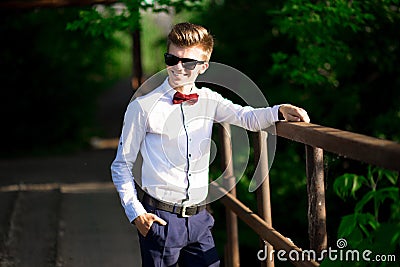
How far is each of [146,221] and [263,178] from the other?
0.70 m

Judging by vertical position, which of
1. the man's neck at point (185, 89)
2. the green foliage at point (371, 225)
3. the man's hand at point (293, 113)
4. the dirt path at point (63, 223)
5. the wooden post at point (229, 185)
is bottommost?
the dirt path at point (63, 223)

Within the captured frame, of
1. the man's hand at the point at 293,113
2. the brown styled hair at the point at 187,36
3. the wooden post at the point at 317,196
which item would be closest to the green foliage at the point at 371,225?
the wooden post at the point at 317,196

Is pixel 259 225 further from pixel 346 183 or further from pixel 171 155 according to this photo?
pixel 171 155

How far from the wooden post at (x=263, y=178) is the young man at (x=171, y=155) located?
0.36 metres

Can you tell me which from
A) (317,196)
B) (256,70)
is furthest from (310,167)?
(256,70)

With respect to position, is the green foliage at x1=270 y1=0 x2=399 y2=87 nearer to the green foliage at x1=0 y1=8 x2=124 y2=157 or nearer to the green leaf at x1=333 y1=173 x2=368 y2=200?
the green leaf at x1=333 y1=173 x2=368 y2=200

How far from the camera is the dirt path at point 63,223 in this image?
4.78m

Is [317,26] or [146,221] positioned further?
Answer: [317,26]

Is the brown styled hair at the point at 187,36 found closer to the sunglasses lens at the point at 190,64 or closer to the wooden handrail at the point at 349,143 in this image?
the sunglasses lens at the point at 190,64

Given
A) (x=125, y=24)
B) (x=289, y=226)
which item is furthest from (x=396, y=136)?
(x=125, y=24)

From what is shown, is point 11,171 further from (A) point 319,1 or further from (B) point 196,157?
(B) point 196,157

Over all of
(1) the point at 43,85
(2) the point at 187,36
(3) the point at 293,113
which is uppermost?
(2) the point at 187,36

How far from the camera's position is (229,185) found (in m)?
4.08

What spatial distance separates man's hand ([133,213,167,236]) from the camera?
2967 mm
